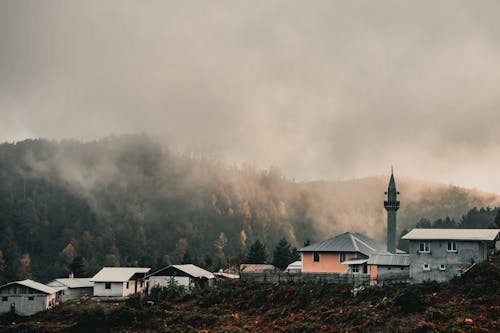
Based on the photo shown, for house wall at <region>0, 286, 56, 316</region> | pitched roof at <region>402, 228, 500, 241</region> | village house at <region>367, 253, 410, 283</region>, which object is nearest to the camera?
pitched roof at <region>402, 228, 500, 241</region>

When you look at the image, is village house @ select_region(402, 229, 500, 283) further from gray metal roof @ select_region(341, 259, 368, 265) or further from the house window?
gray metal roof @ select_region(341, 259, 368, 265)

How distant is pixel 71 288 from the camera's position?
76625 millimetres

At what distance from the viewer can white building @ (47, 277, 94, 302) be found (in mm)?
74938

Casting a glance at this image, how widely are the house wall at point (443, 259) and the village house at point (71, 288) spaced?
44.6 meters

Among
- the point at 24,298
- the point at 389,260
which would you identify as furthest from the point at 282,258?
the point at 389,260

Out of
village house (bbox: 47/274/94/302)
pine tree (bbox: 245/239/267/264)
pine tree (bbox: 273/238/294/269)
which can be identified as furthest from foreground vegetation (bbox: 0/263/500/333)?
pine tree (bbox: 245/239/267/264)

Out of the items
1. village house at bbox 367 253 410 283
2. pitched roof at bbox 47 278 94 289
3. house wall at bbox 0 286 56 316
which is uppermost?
village house at bbox 367 253 410 283

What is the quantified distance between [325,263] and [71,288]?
34.2 m

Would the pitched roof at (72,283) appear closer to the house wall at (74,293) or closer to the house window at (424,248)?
the house wall at (74,293)

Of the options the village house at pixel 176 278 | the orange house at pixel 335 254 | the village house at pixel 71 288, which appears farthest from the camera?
the village house at pixel 71 288

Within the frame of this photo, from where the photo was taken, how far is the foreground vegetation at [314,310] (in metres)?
41.5

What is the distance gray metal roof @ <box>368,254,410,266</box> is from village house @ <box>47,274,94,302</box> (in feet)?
132

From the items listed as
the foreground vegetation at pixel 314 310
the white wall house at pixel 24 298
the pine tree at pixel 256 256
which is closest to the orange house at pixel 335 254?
the foreground vegetation at pixel 314 310

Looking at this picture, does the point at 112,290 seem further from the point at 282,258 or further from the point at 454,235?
the point at 454,235
